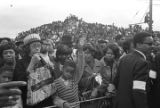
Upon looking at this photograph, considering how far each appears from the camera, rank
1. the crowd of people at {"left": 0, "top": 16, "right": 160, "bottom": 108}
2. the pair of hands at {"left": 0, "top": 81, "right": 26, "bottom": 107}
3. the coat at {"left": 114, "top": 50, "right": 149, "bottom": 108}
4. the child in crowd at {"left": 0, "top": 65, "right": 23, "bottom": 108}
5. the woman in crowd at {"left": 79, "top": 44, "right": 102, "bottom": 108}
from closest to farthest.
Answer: the pair of hands at {"left": 0, "top": 81, "right": 26, "bottom": 107}
the child in crowd at {"left": 0, "top": 65, "right": 23, "bottom": 108}
the crowd of people at {"left": 0, "top": 16, "right": 160, "bottom": 108}
the coat at {"left": 114, "top": 50, "right": 149, "bottom": 108}
the woman in crowd at {"left": 79, "top": 44, "right": 102, "bottom": 108}

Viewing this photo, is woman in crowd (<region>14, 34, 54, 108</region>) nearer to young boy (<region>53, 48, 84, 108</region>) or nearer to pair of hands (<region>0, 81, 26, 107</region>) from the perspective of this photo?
young boy (<region>53, 48, 84, 108</region>)

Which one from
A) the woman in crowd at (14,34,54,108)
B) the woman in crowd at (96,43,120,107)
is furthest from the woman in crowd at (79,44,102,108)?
the woman in crowd at (14,34,54,108)

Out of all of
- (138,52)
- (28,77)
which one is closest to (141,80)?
(138,52)

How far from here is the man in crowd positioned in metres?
3.72

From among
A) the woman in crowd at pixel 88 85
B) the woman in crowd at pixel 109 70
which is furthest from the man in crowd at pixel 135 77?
the woman in crowd at pixel 88 85

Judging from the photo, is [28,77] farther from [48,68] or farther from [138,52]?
[138,52]

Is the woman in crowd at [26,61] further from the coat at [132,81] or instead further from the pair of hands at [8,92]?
the pair of hands at [8,92]

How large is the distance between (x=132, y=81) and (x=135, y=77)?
0.44 feet

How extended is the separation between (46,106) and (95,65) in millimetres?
2537

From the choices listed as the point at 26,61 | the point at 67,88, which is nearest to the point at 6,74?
the point at 26,61

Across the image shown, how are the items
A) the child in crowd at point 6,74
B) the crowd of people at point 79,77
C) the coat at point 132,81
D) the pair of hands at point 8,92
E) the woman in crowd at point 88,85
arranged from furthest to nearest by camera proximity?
the woman in crowd at point 88,85 < the coat at point 132,81 < the crowd of people at point 79,77 < the child in crowd at point 6,74 < the pair of hands at point 8,92

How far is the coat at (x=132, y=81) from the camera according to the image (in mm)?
3713

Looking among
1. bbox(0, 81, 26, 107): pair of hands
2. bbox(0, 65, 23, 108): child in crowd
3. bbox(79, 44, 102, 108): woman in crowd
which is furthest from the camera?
bbox(79, 44, 102, 108): woman in crowd

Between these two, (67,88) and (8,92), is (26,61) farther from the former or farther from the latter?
(8,92)
